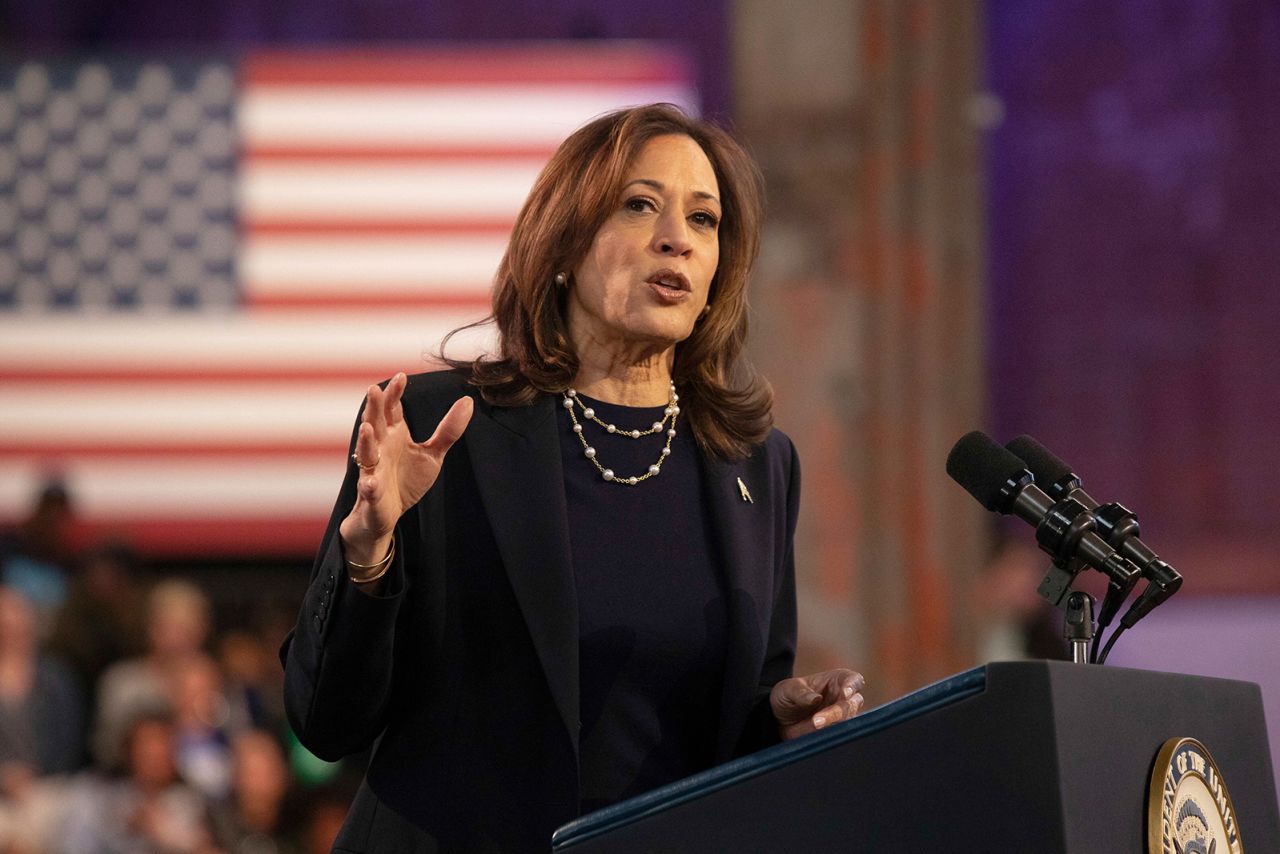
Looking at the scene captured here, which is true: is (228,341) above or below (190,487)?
above

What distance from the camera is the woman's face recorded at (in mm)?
1713

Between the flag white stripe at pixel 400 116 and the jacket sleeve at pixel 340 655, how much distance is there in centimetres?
557

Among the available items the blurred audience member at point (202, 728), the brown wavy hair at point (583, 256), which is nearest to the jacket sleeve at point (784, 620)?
the brown wavy hair at point (583, 256)

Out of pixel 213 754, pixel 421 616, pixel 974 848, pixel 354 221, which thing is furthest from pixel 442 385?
pixel 354 221

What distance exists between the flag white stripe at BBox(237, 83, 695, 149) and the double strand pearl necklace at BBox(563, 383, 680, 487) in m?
5.32

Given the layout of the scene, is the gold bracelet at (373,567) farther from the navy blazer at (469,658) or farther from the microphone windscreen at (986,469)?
the microphone windscreen at (986,469)

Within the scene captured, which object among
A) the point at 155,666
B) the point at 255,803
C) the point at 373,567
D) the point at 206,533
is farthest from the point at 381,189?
the point at 373,567

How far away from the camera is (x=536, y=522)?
160cm

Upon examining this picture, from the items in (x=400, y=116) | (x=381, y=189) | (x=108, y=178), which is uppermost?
(x=400, y=116)

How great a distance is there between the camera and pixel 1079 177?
6.82 meters

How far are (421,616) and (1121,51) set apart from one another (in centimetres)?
603

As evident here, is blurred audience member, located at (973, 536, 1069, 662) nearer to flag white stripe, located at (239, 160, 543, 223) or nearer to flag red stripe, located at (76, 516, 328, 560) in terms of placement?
flag white stripe, located at (239, 160, 543, 223)

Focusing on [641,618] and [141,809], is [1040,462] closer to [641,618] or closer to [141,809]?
[641,618]

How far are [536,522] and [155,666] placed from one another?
162 inches
